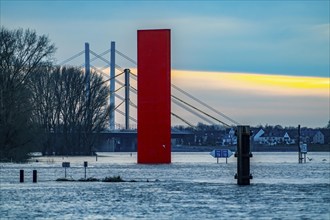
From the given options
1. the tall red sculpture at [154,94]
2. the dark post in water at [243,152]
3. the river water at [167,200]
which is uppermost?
the tall red sculpture at [154,94]

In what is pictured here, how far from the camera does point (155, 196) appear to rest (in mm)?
39781

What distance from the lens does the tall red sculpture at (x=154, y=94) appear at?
275 ft

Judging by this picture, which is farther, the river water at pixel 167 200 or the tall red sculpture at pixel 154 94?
the tall red sculpture at pixel 154 94

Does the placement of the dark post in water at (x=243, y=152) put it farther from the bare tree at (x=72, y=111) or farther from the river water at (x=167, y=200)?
the bare tree at (x=72, y=111)

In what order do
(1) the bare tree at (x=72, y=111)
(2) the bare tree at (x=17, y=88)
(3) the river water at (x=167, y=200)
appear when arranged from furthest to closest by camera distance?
(1) the bare tree at (x=72, y=111) < (2) the bare tree at (x=17, y=88) < (3) the river water at (x=167, y=200)

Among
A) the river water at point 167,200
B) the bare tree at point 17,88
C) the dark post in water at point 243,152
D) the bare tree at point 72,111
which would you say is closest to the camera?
the river water at point 167,200

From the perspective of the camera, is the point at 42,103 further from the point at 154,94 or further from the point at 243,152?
the point at 243,152

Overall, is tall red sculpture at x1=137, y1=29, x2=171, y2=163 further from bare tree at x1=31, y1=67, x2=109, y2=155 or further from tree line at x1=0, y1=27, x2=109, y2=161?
bare tree at x1=31, y1=67, x2=109, y2=155

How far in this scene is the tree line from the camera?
83250 millimetres

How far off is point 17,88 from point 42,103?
20.4 m

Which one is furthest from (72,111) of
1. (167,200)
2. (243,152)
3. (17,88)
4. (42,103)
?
(167,200)

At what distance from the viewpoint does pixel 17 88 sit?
85250mm

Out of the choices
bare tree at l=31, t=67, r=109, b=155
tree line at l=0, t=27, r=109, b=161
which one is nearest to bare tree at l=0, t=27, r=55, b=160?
tree line at l=0, t=27, r=109, b=161

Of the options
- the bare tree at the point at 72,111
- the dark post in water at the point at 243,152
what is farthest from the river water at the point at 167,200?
the bare tree at the point at 72,111
